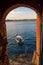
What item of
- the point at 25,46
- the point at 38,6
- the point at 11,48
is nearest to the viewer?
the point at 38,6

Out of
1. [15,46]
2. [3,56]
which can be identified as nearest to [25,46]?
[15,46]

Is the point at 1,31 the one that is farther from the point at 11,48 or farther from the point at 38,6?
the point at 11,48

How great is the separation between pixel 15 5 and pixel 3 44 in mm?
1392

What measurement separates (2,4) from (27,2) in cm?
83

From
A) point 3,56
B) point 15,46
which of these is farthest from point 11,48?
point 3,56

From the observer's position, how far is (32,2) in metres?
5.40

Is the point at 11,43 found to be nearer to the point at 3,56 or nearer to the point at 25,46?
the point at 25,46

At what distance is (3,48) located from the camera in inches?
226

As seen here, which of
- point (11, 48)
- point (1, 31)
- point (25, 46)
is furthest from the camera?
point (25, 46)

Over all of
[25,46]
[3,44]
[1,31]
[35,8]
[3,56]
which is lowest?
[25,46]

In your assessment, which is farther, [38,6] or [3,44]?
[3,44]

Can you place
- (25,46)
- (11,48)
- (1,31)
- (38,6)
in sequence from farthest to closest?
1. (25,46)
2. (11,48)
3. (1,31)
4. (38,6)

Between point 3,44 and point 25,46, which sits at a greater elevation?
point 3,44

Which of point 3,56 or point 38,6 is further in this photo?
point 3,56
